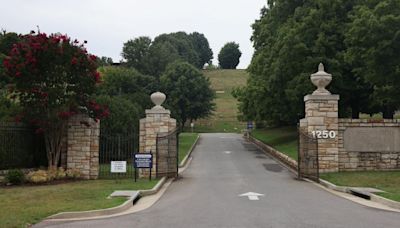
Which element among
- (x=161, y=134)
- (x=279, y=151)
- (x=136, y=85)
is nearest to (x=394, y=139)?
(x=161, y=134)

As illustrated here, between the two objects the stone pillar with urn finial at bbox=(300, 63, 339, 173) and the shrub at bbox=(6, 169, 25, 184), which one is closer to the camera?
the shrub at bbox=(6, 169, 25, 184)

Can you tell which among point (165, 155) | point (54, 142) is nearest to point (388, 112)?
point (165, 155)

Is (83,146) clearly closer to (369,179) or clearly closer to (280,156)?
(369,179)

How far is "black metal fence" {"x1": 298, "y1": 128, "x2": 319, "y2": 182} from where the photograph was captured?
21250 mm

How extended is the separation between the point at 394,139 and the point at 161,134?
31.5ft

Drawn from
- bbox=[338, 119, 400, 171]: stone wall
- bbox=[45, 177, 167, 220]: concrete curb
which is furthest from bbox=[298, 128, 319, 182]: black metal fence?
bbox=[45, 177, 167, 220]: concrete curb

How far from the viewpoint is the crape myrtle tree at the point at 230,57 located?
167250 millimetres

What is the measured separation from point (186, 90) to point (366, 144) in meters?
50.2

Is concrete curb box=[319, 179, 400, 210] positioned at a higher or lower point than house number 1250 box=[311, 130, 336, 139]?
lower

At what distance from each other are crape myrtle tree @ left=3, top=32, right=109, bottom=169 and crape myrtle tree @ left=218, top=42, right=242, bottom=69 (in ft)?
483

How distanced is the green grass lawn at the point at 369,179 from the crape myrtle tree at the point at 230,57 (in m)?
147

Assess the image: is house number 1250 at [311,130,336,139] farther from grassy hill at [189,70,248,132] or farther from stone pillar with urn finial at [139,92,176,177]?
grassy hill at [189,70,248,132]

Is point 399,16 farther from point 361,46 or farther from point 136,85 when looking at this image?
point 136,85

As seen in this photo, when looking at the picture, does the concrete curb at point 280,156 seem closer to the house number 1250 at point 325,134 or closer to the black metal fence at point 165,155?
the house number 1250 at point 325,134
